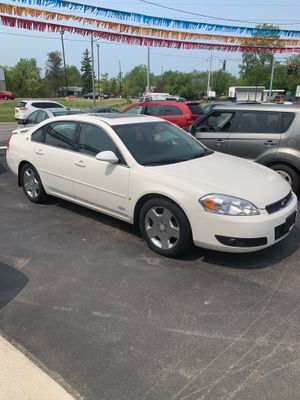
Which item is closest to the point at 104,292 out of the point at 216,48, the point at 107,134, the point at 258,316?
the point at 258,316

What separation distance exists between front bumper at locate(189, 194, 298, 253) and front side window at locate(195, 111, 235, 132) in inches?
137

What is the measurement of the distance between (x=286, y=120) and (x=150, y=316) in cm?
463

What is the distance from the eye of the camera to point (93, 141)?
503 cm

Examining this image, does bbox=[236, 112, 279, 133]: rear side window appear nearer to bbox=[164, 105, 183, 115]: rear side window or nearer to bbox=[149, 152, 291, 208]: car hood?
bbox=[149, 152, 291, 208]: car hood

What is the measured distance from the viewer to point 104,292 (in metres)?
3.56

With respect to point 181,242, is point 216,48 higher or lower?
higher

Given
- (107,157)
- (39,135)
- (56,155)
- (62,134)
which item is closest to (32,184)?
(39,135)

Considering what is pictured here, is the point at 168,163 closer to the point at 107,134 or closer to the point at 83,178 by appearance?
the point at 107,134

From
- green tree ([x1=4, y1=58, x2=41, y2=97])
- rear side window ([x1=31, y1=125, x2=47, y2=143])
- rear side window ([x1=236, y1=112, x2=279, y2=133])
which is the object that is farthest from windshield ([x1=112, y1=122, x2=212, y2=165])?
green tree ([x1=4, y1=58, x2=41, y2=97])

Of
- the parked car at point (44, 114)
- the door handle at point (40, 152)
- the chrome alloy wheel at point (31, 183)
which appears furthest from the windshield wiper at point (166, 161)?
the parked car at point (44, 114)

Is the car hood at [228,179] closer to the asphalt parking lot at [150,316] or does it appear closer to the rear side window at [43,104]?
the asphalt parking lot at [150,316]

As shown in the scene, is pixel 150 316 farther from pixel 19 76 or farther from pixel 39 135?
pixel 19 76

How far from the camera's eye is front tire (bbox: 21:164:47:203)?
6059mm

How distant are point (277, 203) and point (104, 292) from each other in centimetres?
203
